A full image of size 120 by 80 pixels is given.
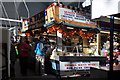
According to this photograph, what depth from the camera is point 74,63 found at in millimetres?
5336

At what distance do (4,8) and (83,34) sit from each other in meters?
12.0

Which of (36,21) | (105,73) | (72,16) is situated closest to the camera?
(105,73)

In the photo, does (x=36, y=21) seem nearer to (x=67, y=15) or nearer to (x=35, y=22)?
(x=35, y=22)

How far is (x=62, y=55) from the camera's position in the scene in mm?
5254

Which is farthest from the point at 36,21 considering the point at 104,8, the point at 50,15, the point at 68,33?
the point at 104,8

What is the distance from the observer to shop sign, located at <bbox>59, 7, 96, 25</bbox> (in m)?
5.78

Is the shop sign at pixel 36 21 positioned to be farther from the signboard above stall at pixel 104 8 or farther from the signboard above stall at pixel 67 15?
the signboard above stall at pixel 104 8


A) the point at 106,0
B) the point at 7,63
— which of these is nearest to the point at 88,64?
the point at 106,0

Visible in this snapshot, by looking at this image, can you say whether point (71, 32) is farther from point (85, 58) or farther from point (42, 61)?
point (42, 61)

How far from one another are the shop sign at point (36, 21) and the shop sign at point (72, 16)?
1.43 m

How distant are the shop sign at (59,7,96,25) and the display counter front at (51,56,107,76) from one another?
2.08 m

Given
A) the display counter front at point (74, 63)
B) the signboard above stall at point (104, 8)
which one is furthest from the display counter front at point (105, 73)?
the display counter front at point (74, 63)

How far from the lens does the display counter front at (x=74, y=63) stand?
5125mm

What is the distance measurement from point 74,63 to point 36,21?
4.02 metres
